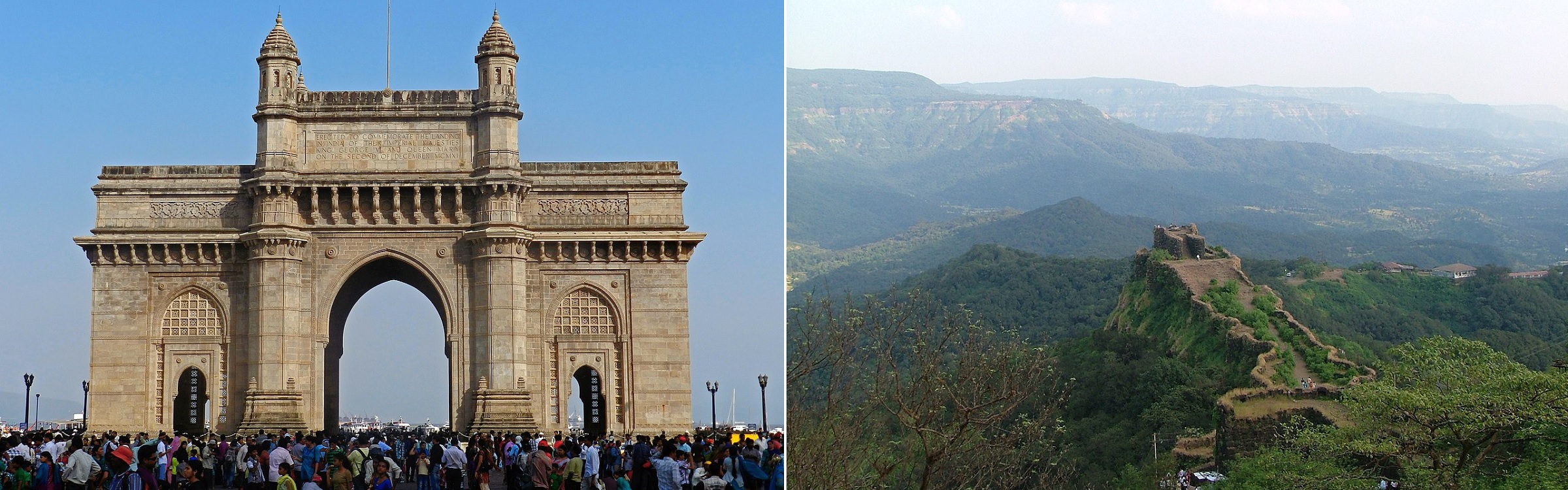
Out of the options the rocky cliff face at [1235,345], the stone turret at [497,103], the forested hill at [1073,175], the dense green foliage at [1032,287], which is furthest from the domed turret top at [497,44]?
the forested hill at [1073,175]

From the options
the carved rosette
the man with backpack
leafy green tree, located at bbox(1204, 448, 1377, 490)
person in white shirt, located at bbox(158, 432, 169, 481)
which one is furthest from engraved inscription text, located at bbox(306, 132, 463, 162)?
leafy green tree, located at bbox(1204, 448, 1377, 490)

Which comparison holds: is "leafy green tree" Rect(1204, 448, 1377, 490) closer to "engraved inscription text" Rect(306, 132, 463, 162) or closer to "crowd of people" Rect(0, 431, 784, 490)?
"crowd of people" Rect(0, 431, 784, 490)

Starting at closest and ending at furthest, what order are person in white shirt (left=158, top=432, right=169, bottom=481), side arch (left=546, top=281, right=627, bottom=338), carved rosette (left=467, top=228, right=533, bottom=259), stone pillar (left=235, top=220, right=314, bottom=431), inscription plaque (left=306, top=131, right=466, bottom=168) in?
person in white shirt (left=158, top=432, right=169, bottom=481), stone pillar (left=235, top=220, right=314, bottom=431), carved rosette (left=467, top=228, right=533, bottom=259), inscription plaque (left=306, top=131, right=466, bottom=168), side arch (left=546, top=281, right=627, bottom=338)

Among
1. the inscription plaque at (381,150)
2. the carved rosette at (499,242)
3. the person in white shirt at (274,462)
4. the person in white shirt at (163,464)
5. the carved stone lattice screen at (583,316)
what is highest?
the inscription plaque at (381,150)

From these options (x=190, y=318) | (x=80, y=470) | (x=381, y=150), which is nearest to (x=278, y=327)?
(x=190, y=318)

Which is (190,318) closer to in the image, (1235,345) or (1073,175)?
(1235,345)

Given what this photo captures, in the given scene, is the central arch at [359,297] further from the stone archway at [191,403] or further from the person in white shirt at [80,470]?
the person in white shirt at [80,470]
